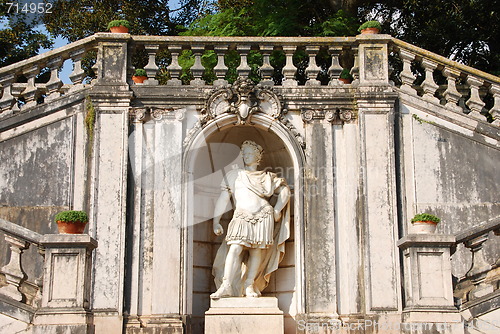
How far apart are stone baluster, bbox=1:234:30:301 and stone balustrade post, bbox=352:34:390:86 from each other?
19.7ft

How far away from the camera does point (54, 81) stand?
12.8 metres

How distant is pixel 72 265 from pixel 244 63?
472 centimetres

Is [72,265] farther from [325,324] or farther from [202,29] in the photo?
[202,29]

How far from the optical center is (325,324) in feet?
38.5

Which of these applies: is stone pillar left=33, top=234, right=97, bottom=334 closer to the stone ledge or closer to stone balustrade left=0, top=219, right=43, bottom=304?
the stone ledge

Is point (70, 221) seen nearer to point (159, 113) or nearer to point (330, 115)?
point (159, 113)

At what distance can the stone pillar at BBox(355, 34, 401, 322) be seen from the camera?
11820mm

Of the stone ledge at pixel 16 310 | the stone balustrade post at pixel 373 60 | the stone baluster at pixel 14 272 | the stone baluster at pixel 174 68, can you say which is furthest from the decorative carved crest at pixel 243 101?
the stone ledge at pixel 16 310

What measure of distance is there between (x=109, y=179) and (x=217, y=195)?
210 centimetres

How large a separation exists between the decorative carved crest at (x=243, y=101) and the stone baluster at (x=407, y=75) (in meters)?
2.20

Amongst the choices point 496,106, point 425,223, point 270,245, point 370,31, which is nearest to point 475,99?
point 496,106

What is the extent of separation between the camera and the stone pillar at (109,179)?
11695mm

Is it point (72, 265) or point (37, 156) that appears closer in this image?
point (72, 265)

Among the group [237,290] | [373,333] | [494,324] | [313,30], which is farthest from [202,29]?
[494,324]
